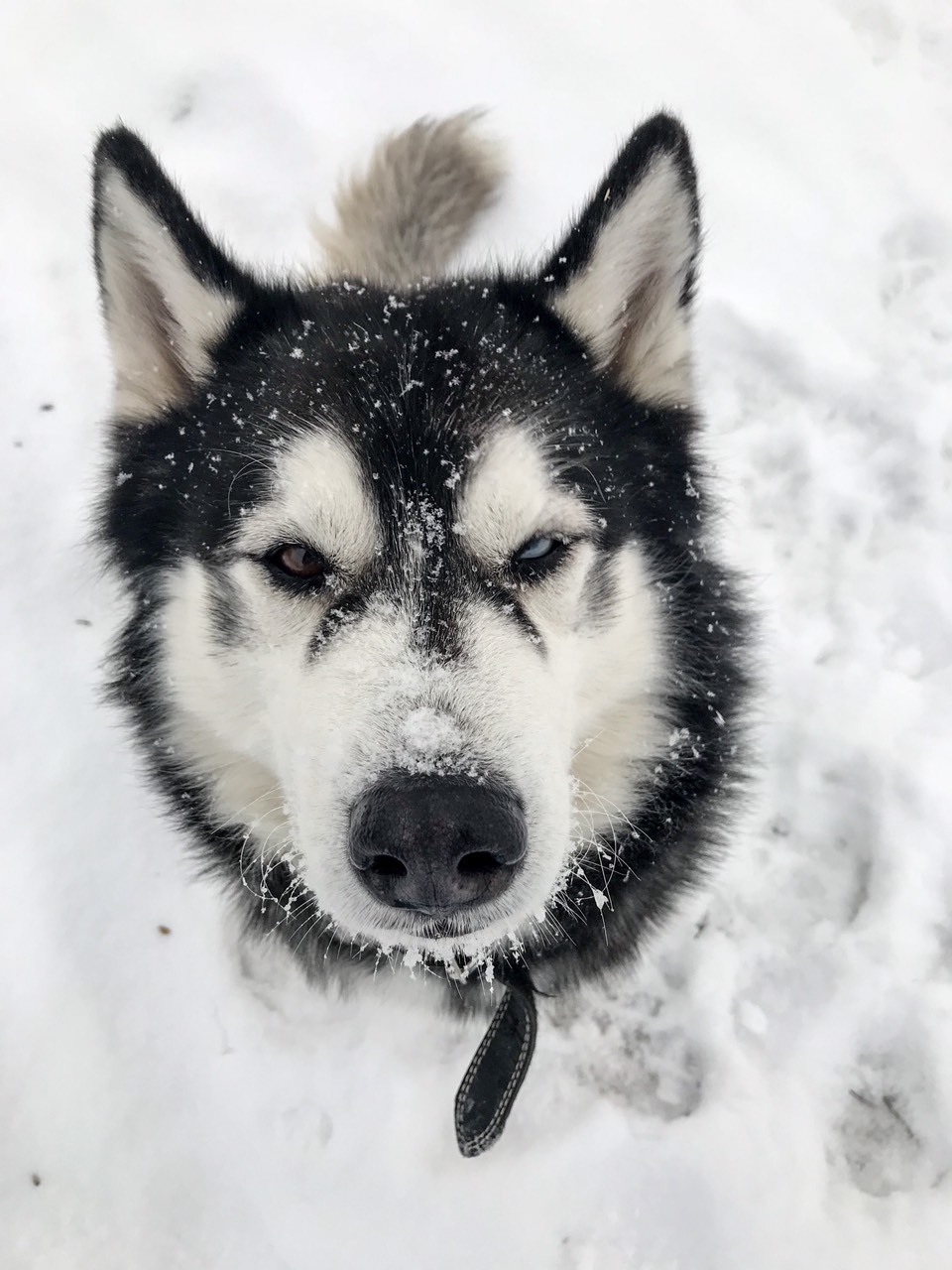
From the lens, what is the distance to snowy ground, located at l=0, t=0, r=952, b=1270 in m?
2.38

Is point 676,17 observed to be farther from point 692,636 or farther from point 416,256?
point 692,636

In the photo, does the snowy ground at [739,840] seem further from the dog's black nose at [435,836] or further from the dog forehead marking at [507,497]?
the dog forehead marking at [507,497]

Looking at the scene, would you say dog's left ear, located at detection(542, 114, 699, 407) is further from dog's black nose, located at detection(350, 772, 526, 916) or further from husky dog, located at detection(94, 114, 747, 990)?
→ dog's black nose, located at detection(350, 772, 526, 916)

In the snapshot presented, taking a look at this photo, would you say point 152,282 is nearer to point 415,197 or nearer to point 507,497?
point 507,497

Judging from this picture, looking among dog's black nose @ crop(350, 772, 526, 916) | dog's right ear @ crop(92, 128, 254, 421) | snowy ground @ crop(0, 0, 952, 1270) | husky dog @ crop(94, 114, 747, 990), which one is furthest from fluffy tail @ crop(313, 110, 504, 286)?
dog's black nose @ crop(350, 772, 526, 916)

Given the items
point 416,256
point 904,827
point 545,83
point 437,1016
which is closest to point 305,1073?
point 437,1016

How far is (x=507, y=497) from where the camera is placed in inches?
65.1

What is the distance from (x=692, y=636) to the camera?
2.12 meters

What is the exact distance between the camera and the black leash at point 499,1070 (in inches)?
85.7

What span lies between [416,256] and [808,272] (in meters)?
1.90

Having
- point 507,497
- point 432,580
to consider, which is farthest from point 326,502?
point 507,497

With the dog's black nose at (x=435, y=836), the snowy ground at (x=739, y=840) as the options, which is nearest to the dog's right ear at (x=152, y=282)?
the dog's black nose at (x=435, y=836)

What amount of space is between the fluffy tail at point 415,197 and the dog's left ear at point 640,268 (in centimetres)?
163

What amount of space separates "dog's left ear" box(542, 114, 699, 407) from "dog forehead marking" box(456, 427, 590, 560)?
1.61ft
